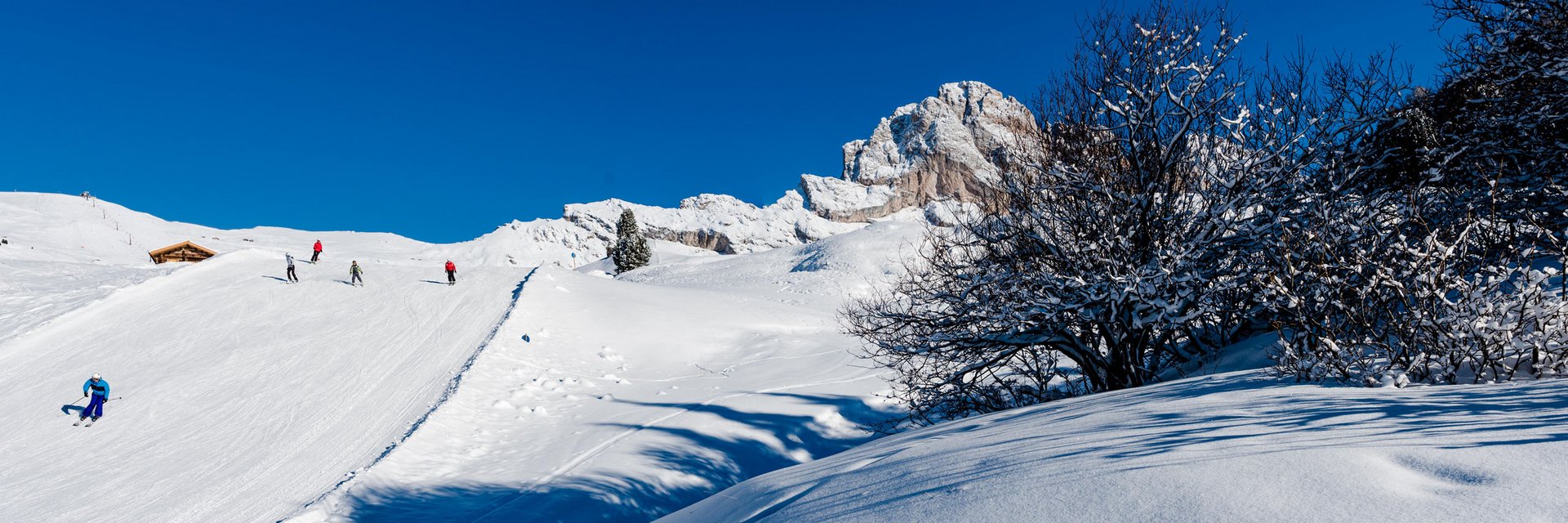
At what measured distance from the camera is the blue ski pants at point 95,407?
1402cm

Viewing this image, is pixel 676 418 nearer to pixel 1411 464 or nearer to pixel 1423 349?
pixel 1423 349

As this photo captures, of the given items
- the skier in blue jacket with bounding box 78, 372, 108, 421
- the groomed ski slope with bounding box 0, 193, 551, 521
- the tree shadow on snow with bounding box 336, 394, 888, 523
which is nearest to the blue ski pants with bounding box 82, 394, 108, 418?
the skier in blue jacket with bounding box 78, 372, 108, 421

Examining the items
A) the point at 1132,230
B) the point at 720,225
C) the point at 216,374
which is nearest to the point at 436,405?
the point at 216,374

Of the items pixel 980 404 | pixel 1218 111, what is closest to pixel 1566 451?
pixel 1218 111

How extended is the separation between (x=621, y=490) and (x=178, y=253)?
167 feet

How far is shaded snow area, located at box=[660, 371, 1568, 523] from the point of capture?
2.38 meters

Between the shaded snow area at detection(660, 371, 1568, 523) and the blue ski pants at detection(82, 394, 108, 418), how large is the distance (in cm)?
1625

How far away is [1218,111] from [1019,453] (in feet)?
20.1

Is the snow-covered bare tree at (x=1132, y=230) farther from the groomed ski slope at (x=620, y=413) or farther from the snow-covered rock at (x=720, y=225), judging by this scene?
the snow-covered rock at (x=720, y=225)

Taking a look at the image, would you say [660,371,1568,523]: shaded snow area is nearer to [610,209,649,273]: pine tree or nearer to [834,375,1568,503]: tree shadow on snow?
[834,375,1568,503]: tree shadow on snow

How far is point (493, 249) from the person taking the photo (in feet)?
436

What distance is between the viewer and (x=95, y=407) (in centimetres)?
1412

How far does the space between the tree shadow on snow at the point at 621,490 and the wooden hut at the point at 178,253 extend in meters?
46.5

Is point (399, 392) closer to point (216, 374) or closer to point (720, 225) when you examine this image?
point (216, 374)
